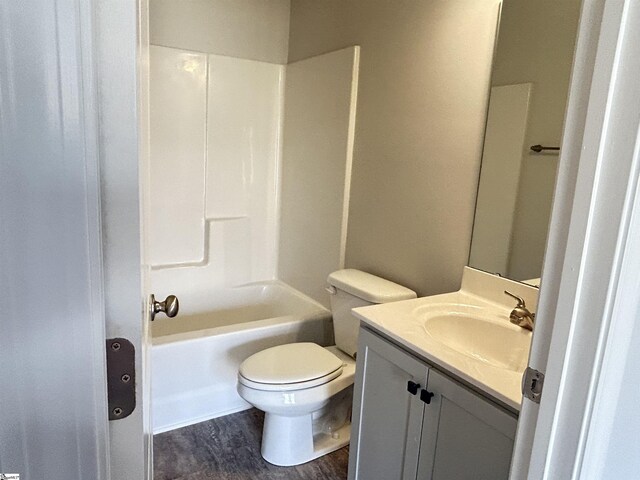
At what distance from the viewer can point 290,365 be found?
1.97 m

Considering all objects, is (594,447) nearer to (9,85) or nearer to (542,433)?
(542,433)

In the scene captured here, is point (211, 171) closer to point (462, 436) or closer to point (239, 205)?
point (239, 205)

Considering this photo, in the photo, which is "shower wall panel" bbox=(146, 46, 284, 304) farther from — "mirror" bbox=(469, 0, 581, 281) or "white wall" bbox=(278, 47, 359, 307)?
"mirror" bbox=(469, 0, 581, 281)

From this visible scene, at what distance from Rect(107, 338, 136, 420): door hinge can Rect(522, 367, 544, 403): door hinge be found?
0.63 m

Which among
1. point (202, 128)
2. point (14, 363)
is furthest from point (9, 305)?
point (202, 128)

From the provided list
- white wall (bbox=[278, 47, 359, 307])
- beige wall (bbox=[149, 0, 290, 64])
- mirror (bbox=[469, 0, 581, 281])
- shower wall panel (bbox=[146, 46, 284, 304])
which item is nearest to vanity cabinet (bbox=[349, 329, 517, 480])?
mirror (bbox=[469, 0, 581, 281])

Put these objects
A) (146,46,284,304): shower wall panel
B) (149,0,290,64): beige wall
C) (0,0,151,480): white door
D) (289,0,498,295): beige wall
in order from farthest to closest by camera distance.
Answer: (146,46,284,304): shower wall panel → (149,0,290,64): beige wall → (289,0,498,295): beige wall → (0,0,151,480): white door

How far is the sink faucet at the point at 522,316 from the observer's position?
4.79 feet

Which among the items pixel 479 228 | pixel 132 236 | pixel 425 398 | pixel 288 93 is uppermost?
pixel 288 93

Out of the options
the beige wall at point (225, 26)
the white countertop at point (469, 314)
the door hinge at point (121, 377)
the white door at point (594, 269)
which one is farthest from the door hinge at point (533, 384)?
the beige wall at point (225, 26)

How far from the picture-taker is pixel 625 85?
1.98ft

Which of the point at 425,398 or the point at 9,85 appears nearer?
the point at 9,85

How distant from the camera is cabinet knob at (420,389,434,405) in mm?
1276

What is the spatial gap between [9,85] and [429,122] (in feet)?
5.70
